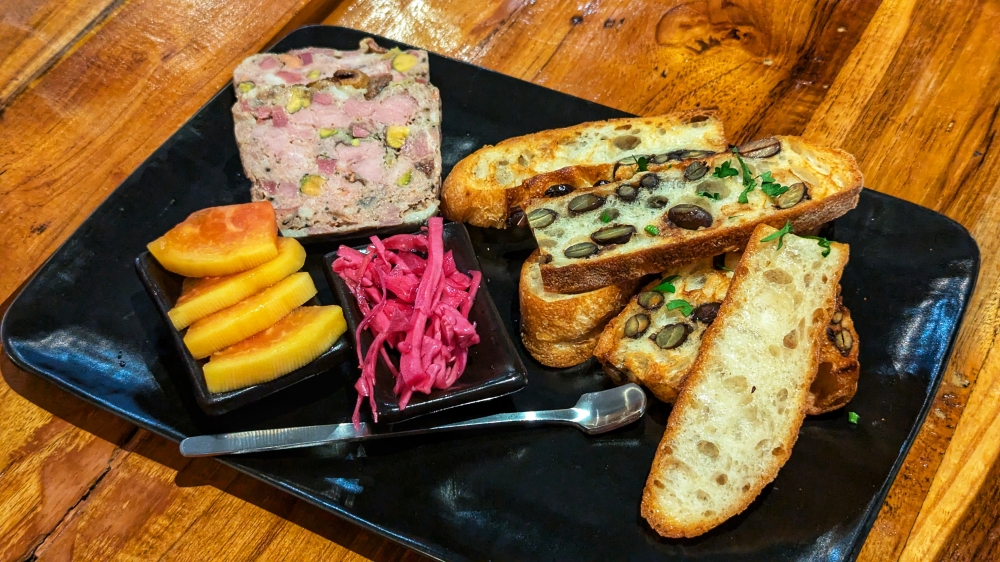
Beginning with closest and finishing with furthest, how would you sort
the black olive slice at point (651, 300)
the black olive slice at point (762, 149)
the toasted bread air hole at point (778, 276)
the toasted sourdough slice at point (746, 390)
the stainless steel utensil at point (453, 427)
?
the toasted sourdough slice at point (746, 390) → the stainless steel utensil at point (453, 427) → the toasted bread air hole at point (778, 276) → the black olive slice at point (651, 300) → the black olive slice at point (762, 149)

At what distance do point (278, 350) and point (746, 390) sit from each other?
61.4 inches

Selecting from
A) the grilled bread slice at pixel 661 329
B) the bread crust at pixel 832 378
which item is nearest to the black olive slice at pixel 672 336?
the grilled bread slice at pixel 661 329

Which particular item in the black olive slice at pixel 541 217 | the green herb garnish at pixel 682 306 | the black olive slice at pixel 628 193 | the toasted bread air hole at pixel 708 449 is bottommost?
the toasted bread air hole at pixel 708 449

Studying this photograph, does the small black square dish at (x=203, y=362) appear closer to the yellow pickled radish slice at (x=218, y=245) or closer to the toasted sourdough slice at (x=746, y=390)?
the yellow pickled radish slice at (x=218, y=245)

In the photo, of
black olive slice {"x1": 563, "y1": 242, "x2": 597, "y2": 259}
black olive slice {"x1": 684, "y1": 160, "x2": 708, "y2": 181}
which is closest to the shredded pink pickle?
black olive slice {"x1": 563, "y1": 242, "x2": 597, "y2": 259}

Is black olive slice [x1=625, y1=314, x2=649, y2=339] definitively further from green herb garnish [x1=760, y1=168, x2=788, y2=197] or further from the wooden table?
the wooden table

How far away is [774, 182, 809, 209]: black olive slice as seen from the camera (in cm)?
267

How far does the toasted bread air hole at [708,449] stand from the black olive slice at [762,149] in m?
1.22

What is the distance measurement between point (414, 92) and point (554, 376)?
5.02ft

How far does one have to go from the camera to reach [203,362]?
243 centimetres

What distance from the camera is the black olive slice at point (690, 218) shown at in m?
2.63

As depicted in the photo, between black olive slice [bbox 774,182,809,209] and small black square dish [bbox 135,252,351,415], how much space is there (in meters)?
1.69

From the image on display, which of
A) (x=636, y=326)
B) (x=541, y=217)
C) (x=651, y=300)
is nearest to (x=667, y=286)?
(x=651, y=300)

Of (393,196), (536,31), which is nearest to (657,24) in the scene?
(536,31)
